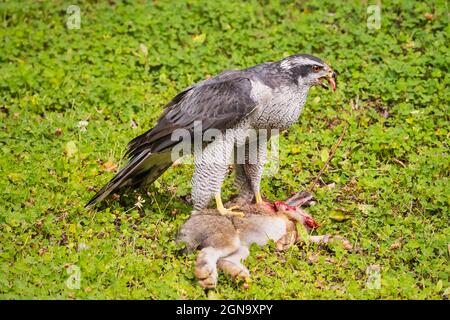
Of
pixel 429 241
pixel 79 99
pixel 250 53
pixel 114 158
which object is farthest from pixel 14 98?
pixel 429 241

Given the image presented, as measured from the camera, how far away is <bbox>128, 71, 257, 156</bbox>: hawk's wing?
22.0 ft

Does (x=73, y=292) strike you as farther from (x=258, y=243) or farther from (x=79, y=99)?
(x=79, y=99)

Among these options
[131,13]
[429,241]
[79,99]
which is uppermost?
[131,13]

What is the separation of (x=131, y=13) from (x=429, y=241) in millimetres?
5552

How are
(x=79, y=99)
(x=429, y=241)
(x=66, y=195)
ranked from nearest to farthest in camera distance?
(x=429, y=241), (x=66, y=195), (x=79, y=99)

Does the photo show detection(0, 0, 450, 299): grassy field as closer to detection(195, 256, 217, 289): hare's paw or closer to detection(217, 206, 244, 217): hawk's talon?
detection(195, 256, 217, 289): hare's paw

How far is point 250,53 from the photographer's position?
393 inches

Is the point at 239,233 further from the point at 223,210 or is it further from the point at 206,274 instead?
the point at 206,274

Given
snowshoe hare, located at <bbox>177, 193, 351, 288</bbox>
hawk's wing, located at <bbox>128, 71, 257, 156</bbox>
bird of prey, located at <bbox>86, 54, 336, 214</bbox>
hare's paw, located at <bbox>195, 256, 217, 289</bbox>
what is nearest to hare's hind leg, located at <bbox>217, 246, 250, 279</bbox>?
snowshoe hare, located at <bbox>177, 193, 351, 288</bbox>

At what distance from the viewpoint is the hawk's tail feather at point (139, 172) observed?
715 cm

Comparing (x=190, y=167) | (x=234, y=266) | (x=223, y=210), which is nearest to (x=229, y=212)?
(x=223, y=210)

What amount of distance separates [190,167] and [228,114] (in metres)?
1.66

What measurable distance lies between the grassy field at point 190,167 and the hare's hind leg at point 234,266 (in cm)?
9

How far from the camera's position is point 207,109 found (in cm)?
687
